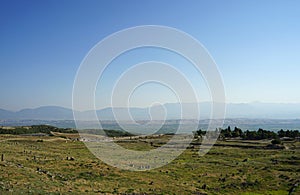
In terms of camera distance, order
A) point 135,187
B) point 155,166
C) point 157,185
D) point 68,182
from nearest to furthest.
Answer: point 68,182, point 135,187, point 157,185, point 155,166

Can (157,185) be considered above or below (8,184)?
below

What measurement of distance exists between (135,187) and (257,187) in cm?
1650

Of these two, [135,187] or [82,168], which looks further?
[82,168]

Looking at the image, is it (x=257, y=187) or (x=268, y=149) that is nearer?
(x=257, y=187)

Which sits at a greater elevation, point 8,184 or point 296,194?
point 8,184

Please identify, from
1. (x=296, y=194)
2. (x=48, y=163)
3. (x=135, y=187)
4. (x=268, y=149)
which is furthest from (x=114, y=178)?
(x=268, y=149)

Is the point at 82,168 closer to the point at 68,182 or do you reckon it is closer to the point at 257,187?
the point at 68,182

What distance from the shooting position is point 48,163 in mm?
40656

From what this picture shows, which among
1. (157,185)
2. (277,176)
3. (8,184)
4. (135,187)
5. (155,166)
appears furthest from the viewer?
(155,166)

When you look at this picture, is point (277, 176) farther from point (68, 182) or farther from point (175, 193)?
point (68, 182)

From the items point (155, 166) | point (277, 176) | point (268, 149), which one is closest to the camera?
point (277, 176)

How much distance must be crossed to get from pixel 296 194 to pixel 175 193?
13.8m

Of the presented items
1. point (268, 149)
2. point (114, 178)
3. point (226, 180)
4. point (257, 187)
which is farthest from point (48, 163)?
point (268, 149)

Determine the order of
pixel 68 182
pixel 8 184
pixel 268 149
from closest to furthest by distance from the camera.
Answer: pixel 8 184, pixel 68 182, pixel 268 149
